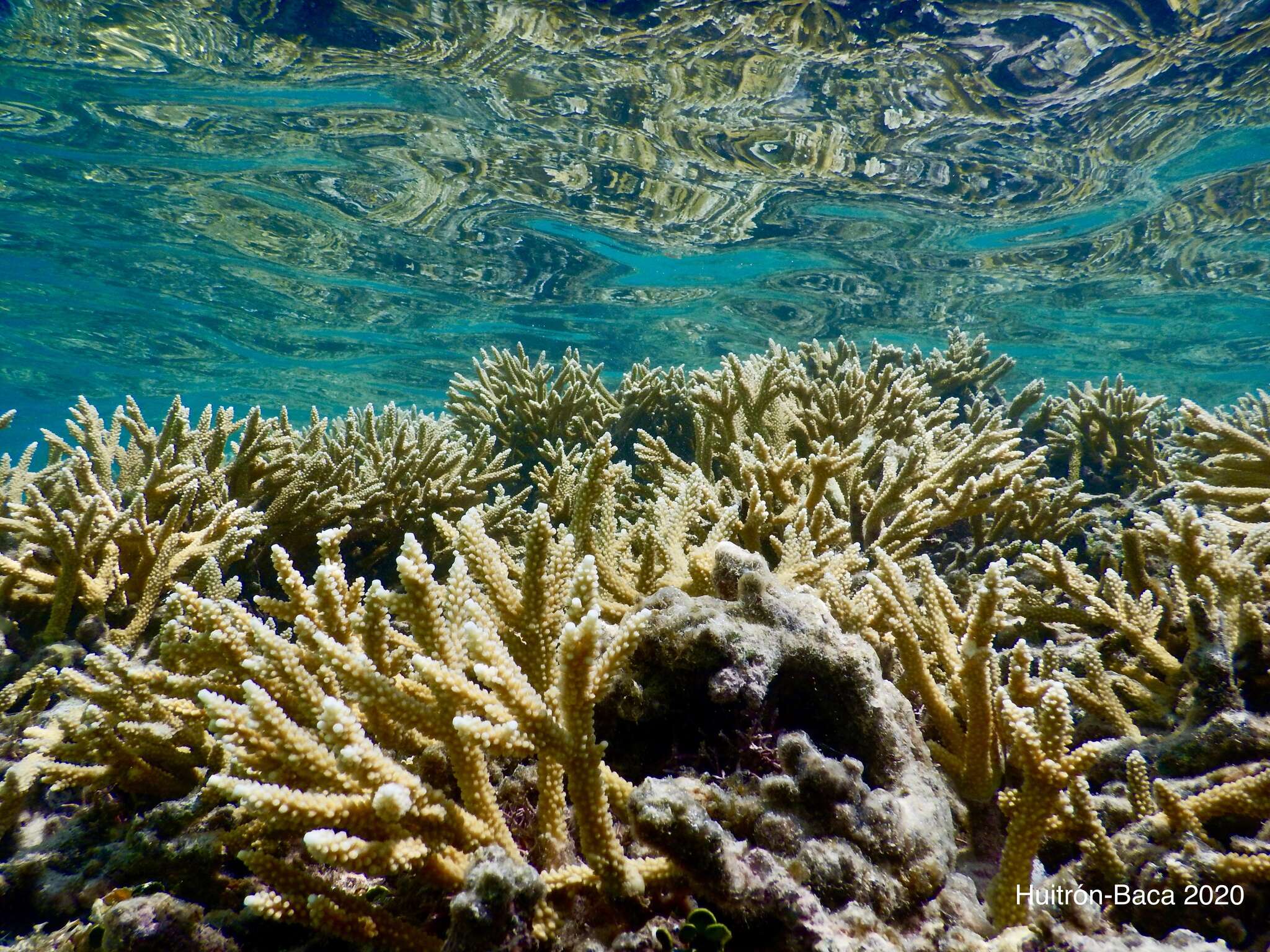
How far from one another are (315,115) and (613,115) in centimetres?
567

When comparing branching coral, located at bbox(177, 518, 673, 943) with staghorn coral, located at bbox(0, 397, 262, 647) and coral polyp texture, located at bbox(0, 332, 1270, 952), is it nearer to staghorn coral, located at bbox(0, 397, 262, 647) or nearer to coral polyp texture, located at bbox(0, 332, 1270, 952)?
coral polyp texture, located at bbox(0, 332, 1270, 952)

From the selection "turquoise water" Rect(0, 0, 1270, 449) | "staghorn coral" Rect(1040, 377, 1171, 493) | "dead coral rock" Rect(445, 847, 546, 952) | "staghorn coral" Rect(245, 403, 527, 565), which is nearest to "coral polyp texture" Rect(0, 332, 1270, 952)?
"dead coral rock" Rect(445, 847, 546, 952)

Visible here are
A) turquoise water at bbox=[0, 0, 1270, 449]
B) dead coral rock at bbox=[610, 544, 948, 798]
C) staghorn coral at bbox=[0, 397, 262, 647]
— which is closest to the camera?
dead coral rock at bbox=[610, 544, 948, 798]

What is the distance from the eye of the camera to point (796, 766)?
62.9 inches

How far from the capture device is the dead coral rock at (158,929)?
1.49 meters

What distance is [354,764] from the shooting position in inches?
51.4

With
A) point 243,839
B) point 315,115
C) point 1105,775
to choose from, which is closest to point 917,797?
point 1105,775

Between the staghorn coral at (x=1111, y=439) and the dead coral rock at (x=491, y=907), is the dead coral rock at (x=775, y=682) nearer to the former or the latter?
the dead coral rock at (x=491, y=907)

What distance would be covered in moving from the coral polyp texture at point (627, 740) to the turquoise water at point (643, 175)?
373 inches

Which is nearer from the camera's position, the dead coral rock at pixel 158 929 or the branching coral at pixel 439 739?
the branching coral at pixel 439 739

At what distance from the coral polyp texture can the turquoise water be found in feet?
31.0

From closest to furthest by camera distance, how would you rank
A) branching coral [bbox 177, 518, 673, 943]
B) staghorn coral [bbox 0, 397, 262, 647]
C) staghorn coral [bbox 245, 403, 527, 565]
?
1. branching coral [bbox 177, 518, 673, 943]
2. staghorn coral [bbox 0, 397, 262, 647]
3. staghorn coral [bbox 245, 403, 527, 565]

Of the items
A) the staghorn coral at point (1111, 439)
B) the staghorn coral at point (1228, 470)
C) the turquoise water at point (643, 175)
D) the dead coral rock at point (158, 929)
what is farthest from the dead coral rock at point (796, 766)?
the turquoise water at point (643, 175)

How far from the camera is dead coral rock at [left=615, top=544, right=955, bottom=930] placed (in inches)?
52.8
